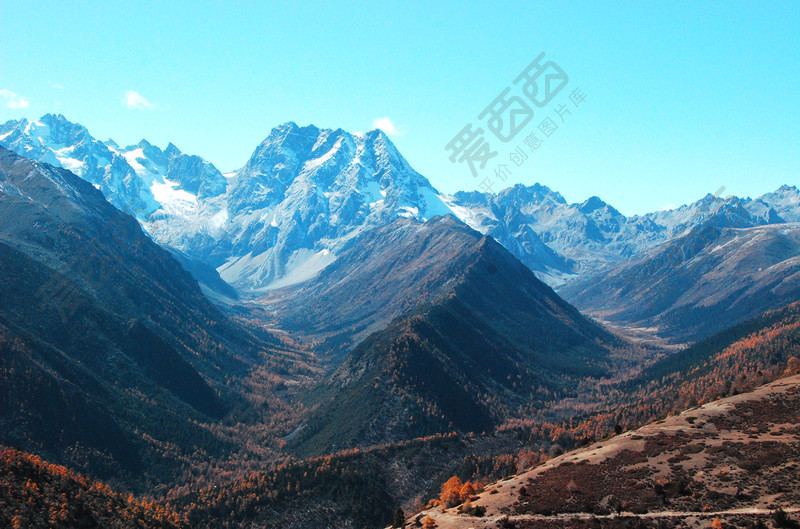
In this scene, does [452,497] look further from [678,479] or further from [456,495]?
[678,479]

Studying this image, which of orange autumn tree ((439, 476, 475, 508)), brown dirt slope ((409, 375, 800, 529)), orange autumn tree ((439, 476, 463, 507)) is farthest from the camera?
orange autumn tree ((439, 476, 463, 507))

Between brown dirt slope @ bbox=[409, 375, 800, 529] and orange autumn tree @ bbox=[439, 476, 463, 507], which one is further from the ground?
brown dirt slope @ bbox=[409, 375, 800, 529]

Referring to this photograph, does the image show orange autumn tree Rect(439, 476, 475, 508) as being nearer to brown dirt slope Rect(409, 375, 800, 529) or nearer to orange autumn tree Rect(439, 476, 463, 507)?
orange autumn tree Rect(439, 476, 463, 507)

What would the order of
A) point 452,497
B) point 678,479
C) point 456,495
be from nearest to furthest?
point 678,479
point 452,497
point 456,495

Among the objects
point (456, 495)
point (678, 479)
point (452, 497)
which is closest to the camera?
point (678, 479)

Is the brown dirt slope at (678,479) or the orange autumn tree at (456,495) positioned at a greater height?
the brown dirt slope at (678,479)

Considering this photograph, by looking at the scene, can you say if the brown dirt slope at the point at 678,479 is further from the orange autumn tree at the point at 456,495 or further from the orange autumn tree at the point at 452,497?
the orange autumn tree at the point at 456,495

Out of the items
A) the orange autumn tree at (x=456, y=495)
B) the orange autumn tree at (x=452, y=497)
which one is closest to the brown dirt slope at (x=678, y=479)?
the orange autumn tree at (x=452, y=497)

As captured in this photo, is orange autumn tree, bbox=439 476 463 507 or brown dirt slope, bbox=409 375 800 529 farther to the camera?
orange autumn tree, bbox=439 476 463 507

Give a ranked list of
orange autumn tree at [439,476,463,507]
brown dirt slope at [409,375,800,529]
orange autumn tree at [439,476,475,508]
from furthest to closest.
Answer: orange autumn tree at [439,476,463,507], orange autumn tree at [439,476,475,508], brown dirt slope at [409,375,800,529]

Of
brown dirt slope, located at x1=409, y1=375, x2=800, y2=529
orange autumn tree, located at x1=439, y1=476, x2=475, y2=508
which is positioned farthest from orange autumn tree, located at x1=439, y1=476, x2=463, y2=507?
brown dirt slope, located at x1=409, y1=375, x2=800, y2=529

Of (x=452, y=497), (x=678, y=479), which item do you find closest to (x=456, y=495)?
(x=452, y=497)

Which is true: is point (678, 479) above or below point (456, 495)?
above
